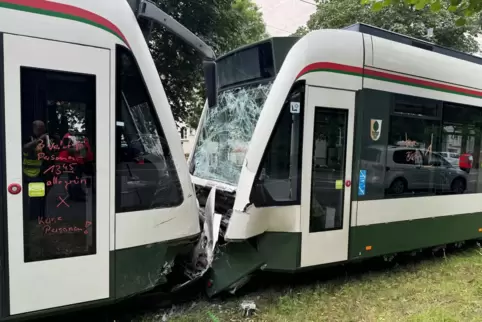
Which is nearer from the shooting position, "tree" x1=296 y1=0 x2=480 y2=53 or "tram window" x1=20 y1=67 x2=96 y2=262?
"tram window" x1=20 y1=67 x2=96 y2=262

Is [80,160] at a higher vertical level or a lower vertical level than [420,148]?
lower

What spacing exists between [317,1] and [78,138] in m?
15.8

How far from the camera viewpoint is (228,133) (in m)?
4.50

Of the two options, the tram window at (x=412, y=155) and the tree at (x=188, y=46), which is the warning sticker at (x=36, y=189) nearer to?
the tram window at (x=412, y=155)

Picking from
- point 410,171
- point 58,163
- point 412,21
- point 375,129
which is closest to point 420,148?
point 410,171

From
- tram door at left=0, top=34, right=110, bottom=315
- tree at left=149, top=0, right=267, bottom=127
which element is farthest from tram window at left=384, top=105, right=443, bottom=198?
tree at left=149, top=0, right=267, bottom=127

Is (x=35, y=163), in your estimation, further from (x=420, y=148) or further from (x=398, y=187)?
(x=420, y=148)

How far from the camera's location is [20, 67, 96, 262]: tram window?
8.88 feet

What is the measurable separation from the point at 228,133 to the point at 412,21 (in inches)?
483

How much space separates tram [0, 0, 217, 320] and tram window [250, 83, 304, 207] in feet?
2.88

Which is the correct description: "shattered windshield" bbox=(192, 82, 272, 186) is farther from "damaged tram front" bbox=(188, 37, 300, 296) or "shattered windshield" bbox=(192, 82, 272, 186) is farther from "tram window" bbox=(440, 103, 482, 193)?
"tram window" bbox=(440, 103, 482, 193)

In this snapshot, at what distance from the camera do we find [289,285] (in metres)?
4.49

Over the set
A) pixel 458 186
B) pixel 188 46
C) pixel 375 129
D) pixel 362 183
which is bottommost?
pixel 458 186

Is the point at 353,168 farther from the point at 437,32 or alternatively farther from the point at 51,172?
the point at 437,32
